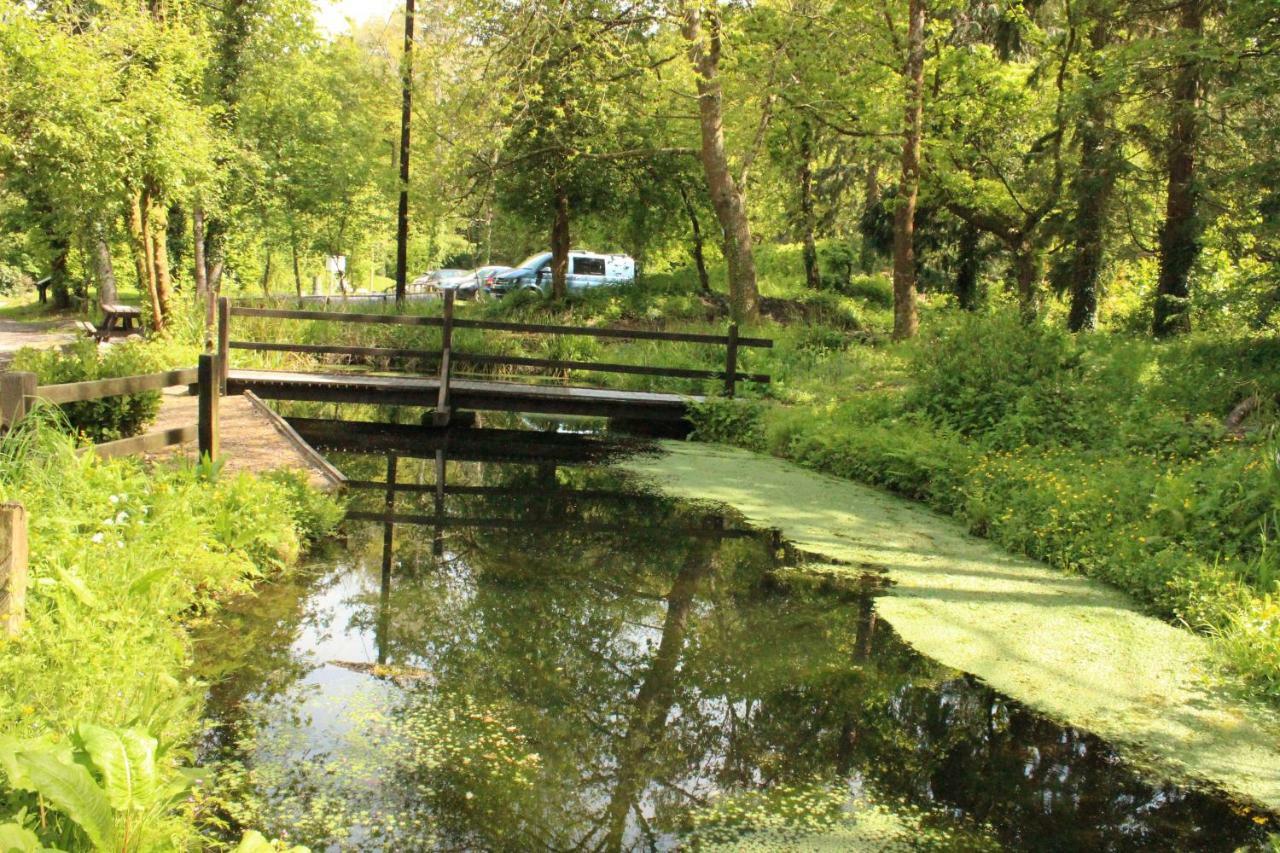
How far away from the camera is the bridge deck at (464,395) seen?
13445mm

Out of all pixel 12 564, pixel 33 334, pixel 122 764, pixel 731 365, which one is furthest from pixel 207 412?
pixel 33 334

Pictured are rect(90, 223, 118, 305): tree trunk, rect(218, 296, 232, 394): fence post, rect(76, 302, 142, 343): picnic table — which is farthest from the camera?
Result: rect(90, 223, 118, 305): tree trunk

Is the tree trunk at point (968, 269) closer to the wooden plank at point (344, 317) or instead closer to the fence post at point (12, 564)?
the wooden plank at point (344, 317)

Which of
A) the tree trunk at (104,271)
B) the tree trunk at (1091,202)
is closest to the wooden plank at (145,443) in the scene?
the tree trunk at (1091,202)

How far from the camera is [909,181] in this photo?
15.3 meters

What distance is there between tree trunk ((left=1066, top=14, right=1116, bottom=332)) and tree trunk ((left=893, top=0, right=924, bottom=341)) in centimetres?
241

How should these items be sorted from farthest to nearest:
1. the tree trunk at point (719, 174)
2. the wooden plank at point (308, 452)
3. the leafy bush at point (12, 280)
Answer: the leafy bush at point (12, 280), the tree trunk at point (719, 174), the wooden plank at point (308, 452)

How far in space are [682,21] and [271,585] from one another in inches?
515

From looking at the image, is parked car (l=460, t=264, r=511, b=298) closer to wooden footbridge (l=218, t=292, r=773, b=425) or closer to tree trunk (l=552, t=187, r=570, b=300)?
tree trunk (l=552, t=187, r=570, b=300)

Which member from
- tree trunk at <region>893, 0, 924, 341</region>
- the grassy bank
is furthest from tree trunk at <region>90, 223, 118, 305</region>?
the grassy bank

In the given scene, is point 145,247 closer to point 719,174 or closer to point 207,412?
point 719,174

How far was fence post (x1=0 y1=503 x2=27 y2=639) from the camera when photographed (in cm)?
328

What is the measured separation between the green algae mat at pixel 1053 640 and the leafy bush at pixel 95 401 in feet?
17.9

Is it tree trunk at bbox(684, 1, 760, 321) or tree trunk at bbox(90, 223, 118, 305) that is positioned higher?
tree trunk at bbox(684, 1, 760, 321)
